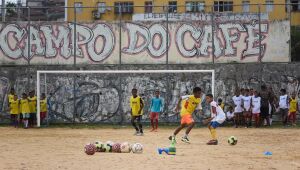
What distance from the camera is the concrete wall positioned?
31531mm

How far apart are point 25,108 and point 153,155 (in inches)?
593

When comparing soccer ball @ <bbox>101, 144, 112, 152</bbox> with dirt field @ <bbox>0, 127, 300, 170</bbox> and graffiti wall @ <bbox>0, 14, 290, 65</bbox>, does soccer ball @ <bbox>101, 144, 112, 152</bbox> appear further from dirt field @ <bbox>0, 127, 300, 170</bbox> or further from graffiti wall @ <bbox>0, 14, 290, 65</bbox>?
graffiti wall @ <bbox>0, 14, 290, 65</bbox>

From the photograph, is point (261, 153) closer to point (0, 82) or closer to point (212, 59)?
point (212, 59)

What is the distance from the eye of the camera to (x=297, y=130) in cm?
2733

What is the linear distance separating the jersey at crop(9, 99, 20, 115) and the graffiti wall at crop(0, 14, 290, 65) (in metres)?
2.79

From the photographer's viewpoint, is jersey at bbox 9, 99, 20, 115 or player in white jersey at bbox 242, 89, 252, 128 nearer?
player in white jersey at bbox 242, 89, 252, 128

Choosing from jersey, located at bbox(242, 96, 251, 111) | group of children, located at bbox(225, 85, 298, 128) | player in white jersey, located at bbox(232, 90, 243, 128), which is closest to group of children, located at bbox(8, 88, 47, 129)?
group of children, located at bbox(225, 85, 298, 128)

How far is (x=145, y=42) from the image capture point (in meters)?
32.4

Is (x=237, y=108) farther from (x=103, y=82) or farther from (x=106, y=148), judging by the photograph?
(x=106, y=148)

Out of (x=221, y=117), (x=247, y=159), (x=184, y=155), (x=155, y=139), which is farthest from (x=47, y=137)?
(x=247, y=159)

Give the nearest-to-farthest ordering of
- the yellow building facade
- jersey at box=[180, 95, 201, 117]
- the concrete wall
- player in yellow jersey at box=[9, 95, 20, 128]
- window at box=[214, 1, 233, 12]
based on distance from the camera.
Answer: jersey at box=[180, 95, 201, 117], player in yellow jersey at box=[9, 95, 20, 128], the concrete wall, window at box=[214, 1, 233, 12], the yellow building facade

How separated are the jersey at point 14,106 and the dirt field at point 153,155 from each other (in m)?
7.62

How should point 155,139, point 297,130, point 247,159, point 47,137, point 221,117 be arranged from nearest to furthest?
point 247,159
point 221,117
point 155,139
point 47,137
point 297,130

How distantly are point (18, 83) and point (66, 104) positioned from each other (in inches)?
106
